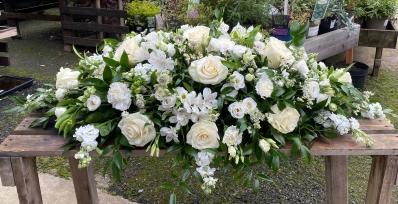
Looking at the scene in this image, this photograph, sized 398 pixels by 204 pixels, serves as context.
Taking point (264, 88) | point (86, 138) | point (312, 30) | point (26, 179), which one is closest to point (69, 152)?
point (86, 138)

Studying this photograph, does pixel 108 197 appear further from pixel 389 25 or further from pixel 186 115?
pixel 389 25

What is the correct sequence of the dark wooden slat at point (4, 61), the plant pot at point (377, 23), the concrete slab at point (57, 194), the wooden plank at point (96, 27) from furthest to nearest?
the wooden plank at point (96, 27) → the plant pot at point (377, 23) → the dark wooden slat at point (4, 61) → the concrete slab at point (57, 194)

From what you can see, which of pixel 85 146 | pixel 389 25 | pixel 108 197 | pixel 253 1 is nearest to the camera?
pixel 85 146

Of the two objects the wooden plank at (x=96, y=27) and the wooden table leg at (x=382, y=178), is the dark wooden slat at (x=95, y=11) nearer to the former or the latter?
the wooden plank at (x=96, y=27)

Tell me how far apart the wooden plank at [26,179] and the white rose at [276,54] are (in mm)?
934

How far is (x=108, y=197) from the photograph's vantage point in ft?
7.93

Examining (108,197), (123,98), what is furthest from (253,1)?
(123,98)

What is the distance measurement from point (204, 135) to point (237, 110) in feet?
0.45

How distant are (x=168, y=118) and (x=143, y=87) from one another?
133 mm

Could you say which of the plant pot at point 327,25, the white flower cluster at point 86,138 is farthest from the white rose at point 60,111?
the plant pot at point 327,25

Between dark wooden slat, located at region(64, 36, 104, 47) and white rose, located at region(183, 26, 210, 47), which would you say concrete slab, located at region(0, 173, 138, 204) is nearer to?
white rose, located at region(183, 26, 210, 47)

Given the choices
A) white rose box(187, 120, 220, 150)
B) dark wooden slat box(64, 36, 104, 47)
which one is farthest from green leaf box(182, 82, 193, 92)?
dark wooden slat box(64, 36, 104, 47)

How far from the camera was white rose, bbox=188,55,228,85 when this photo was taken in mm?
1231

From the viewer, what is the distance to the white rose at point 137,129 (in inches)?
48.2
